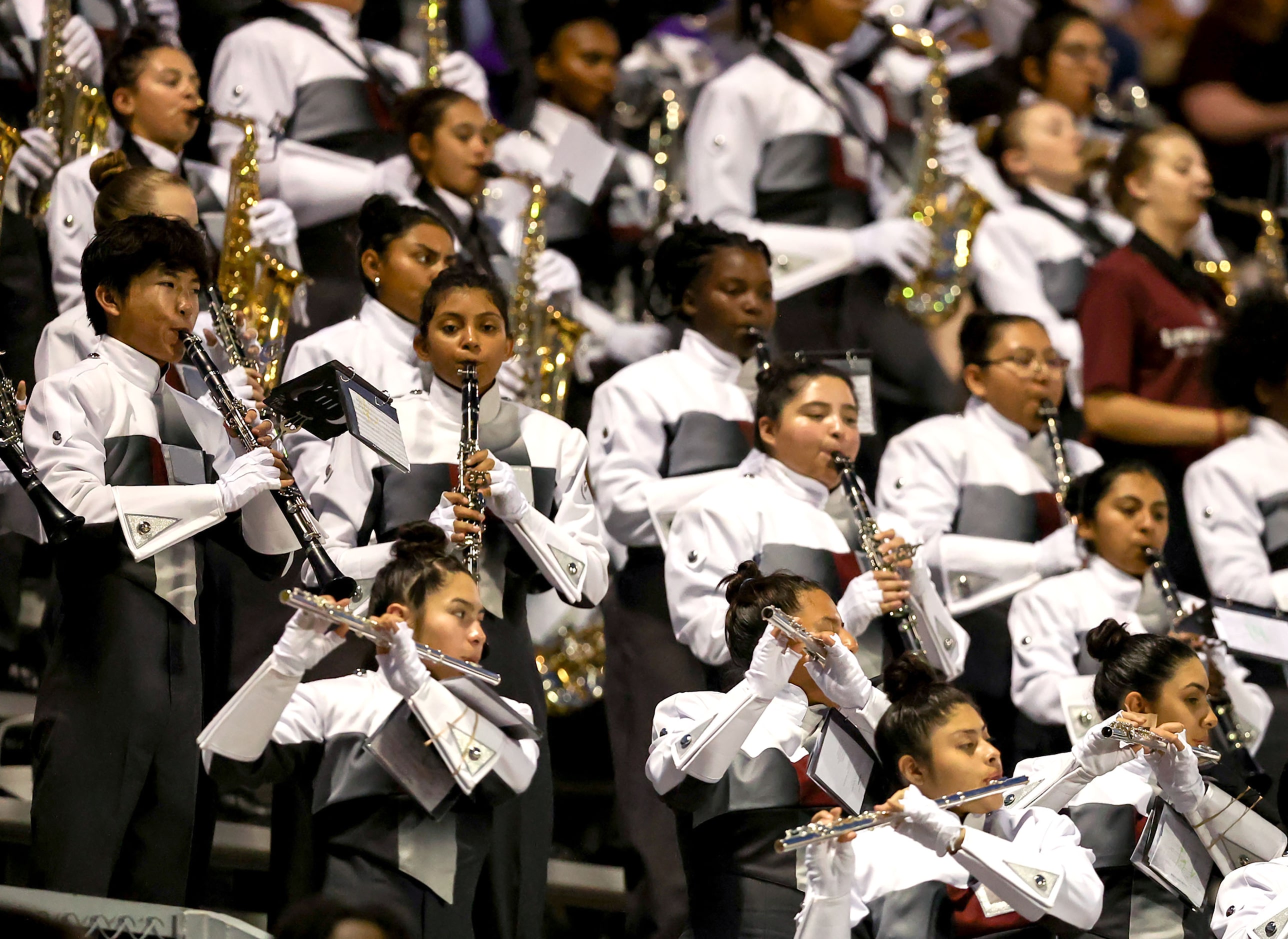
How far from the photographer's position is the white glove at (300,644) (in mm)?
3250

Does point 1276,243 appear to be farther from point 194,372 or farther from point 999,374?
point 194,372

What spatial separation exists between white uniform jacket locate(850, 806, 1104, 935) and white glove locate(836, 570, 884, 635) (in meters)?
0.50

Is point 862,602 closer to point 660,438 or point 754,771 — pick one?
point 754,771

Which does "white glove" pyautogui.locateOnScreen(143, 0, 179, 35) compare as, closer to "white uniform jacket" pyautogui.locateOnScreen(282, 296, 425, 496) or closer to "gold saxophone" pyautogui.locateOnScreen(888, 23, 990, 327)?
"white uniform jacket" pyautogui.locateOnScreen(282, 296, 425, 496)

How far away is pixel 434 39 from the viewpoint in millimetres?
6008

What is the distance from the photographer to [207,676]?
413 cm

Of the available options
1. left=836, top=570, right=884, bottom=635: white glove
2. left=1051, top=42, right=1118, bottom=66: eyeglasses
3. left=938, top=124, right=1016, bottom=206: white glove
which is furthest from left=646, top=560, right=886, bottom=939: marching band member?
left=1051, top=42, right=1118, bottom=66: eyeglasses

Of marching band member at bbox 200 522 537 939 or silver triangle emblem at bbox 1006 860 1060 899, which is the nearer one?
marching band member at bbox 200 522 537 939

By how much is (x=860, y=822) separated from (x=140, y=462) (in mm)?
1560

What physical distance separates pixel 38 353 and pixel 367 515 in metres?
0.81

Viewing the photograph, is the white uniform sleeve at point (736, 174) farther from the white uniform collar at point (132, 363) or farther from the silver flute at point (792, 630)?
the silver flute at point (792, 630)

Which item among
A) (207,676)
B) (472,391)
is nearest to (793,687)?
(472,391)

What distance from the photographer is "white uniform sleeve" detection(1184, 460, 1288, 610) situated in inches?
200

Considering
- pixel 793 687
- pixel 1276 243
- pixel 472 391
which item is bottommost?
pixel 1276 243
